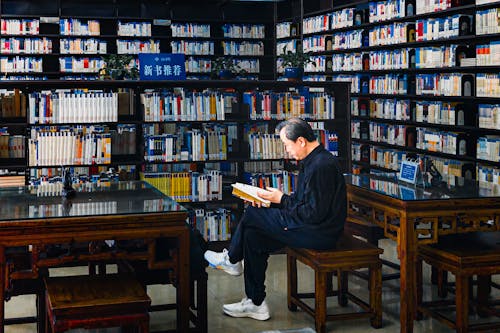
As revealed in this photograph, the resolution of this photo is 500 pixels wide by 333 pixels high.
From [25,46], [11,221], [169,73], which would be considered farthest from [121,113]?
[25,46]

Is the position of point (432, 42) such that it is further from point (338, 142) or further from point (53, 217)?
point (53, 217)

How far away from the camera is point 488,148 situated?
7.11 meters

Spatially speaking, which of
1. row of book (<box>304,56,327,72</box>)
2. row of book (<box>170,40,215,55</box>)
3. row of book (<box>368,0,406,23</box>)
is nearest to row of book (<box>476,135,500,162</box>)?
row of book (<box>368,0,406,23</box>)

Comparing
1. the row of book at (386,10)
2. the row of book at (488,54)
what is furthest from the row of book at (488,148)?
the row of book at (386,10)

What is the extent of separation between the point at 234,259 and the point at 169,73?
262cm

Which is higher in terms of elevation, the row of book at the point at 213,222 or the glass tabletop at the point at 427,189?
the glass tabletop at the point at 427,189

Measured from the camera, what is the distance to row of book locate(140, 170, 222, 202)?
246 inches

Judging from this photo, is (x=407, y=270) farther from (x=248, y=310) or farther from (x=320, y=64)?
(x=320, y=64)

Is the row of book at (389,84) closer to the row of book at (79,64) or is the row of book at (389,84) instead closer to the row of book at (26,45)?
the row of book at (79,64)

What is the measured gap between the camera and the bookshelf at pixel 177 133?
6.00 m

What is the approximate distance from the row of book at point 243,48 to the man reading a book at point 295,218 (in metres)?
7.85

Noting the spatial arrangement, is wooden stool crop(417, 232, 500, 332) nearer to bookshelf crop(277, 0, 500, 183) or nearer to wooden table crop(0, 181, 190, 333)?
wooden table crop(0, 181, 190, 333)

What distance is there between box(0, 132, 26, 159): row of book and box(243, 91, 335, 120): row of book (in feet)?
6.49

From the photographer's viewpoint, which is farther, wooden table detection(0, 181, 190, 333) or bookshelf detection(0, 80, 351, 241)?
bookshelf detection(0, 80, 351, 241)
